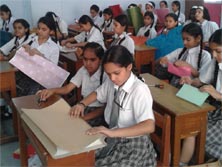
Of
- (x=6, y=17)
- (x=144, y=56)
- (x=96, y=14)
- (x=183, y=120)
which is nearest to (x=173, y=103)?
(x=183, y=120)

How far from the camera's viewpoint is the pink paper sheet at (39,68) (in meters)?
2.49

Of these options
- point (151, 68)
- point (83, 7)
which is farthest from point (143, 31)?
point (83, 7)

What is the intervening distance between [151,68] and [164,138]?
87.9 inches

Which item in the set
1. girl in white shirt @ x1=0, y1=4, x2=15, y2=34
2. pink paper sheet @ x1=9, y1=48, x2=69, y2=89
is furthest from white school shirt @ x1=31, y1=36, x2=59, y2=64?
girl in white shirt @ x1=0, y1=4, x2=15, y2=34

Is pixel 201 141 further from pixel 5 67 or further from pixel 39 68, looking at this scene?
pixel 5 67

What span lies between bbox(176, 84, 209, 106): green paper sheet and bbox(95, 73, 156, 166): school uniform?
46 cm

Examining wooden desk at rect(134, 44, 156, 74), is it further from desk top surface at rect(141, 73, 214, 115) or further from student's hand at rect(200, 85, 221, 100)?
student's hand at rect(200, 85, 221, 100)

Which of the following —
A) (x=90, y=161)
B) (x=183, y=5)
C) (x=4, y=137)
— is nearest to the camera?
(x=90, y=161)

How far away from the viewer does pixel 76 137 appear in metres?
1.32

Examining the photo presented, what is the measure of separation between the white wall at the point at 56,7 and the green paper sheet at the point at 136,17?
53 centimetres

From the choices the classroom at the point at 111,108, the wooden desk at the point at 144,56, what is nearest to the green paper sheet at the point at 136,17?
the wooden desk at the point at 144,56

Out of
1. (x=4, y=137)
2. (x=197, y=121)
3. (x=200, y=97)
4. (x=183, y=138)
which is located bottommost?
(x=4, y=137)

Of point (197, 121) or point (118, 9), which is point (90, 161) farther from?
point (118, 9)

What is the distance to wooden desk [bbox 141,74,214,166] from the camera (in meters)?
1.79
